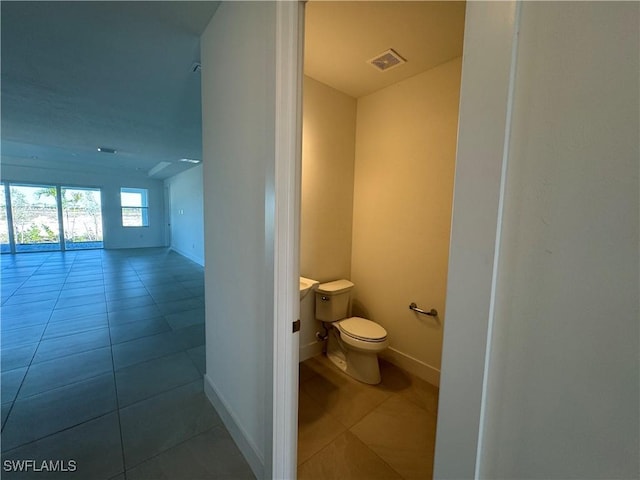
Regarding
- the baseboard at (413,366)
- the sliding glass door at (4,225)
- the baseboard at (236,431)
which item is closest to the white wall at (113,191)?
the sliding glass door at (4,225)

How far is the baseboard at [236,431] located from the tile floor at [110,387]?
40 mm

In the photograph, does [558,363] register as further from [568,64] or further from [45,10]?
[45,10]

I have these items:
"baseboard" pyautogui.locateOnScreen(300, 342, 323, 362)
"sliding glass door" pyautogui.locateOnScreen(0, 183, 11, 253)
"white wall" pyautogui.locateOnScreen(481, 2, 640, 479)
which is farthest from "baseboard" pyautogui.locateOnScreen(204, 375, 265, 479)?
"sliding glass door" pyautogui.locateOnScreen(0, 183, 11, 253)

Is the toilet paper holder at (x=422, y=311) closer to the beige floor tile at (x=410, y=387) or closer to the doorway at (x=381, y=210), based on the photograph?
the doorway at (x=381, y=210)

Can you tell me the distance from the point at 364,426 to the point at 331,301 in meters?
0.93

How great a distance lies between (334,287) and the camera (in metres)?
2.31

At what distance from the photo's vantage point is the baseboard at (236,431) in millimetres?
1300

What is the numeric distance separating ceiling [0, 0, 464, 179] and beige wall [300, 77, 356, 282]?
0.66 feet

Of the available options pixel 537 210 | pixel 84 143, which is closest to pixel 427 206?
pixel 537 210

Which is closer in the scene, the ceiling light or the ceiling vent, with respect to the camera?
the ceiling vent

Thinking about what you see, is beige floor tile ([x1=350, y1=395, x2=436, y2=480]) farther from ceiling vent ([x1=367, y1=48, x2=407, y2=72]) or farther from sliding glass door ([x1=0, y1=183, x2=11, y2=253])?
sliding glass door ([x1=0, y1=183, x2=11, y2=253])

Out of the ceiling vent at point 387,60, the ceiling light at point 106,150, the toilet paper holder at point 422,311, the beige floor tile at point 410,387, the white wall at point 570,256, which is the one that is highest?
the ceiling light at point 106,150

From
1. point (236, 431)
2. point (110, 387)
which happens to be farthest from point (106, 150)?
point (236, 431)

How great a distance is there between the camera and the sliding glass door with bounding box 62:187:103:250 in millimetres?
7379
